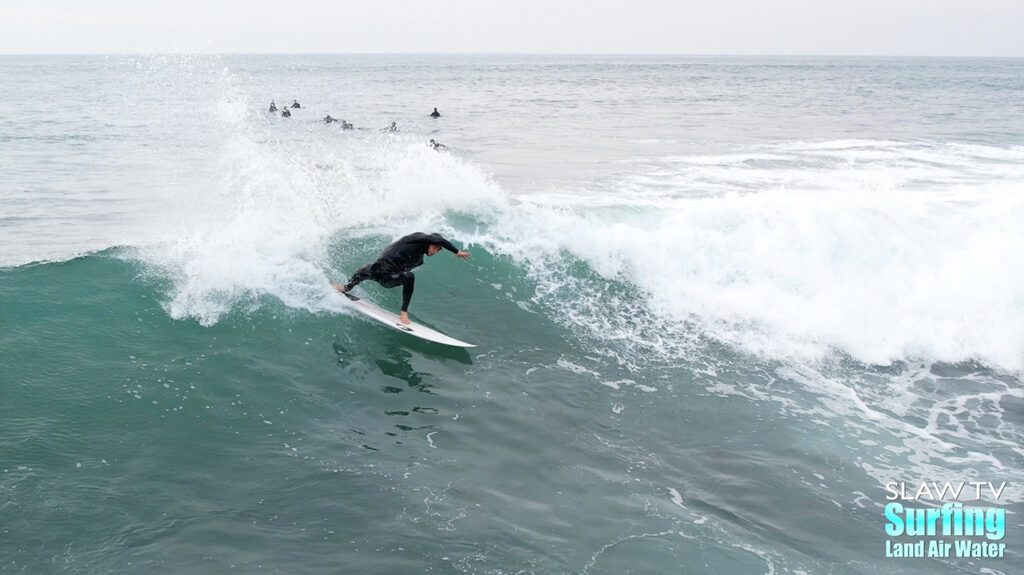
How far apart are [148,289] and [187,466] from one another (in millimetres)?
5117

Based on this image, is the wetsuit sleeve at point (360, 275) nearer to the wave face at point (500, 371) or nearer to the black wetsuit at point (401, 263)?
the black wetsuit at point (401, 263)

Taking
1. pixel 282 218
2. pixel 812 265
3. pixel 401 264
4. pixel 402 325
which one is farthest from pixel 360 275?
pixel 812 265

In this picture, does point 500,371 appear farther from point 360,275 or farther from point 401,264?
point 360,275

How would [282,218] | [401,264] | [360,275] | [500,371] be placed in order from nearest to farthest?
[500,371] → [401,264] → [360,275] → [282,218]

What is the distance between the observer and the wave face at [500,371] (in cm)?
679

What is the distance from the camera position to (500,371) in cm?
1017

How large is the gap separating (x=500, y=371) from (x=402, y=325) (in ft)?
5.97

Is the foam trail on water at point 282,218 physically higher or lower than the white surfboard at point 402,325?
higher

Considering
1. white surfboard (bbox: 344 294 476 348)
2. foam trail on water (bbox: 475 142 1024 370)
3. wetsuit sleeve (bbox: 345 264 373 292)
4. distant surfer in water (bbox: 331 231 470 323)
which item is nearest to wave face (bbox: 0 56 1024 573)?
foam trail on water (bbox: 475 142 1024 370)

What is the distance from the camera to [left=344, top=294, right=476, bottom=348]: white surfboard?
→ 10.7m

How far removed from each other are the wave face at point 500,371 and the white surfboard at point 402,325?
232 mm

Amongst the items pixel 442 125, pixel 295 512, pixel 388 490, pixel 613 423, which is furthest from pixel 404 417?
pixel 442 125

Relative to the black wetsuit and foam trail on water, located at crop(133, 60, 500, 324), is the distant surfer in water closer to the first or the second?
the black wetsuit

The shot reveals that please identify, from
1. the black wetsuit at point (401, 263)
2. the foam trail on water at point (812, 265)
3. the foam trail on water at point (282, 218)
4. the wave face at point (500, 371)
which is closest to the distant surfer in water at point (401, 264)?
the black wetsuit at point (401, 263)
